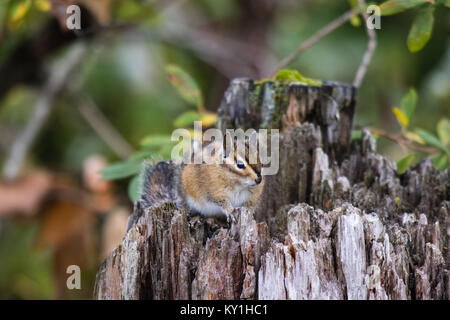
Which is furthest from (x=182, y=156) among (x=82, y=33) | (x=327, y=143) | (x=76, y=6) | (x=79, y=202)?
(x=79, y=202)

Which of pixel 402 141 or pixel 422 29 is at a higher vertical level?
pixel 422 29

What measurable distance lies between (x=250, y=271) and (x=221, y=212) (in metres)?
0.73

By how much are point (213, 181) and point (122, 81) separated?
135 inches

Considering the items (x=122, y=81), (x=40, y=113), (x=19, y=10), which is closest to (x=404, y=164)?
(x=19, y=10)

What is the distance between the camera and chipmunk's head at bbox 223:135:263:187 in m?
2.27

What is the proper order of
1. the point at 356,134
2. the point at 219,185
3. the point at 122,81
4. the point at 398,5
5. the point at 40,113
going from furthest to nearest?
1. the point at 122,81
2. the point at 40,113
3. the point at 356,134
4. the point at 219,185
5. the point at 398,5

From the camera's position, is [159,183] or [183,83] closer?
[159,183]

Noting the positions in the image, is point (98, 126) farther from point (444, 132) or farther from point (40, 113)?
point (444, 132)

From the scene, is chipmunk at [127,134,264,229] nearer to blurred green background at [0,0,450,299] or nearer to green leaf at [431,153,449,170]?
green leaf at [431,153,449,170]

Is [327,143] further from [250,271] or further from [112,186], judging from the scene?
[112,186]

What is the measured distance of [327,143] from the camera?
237 cm

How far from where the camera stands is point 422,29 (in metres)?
2.27

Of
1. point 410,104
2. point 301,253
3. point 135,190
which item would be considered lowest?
point 301,253

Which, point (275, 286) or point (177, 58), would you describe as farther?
point (177, 58)
